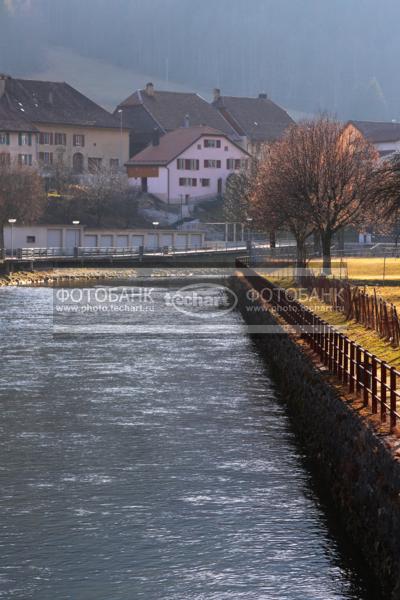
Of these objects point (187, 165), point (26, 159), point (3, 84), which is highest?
point (3, 84)

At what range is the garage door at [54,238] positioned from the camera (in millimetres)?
120250

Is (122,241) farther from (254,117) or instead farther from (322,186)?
(254,117)

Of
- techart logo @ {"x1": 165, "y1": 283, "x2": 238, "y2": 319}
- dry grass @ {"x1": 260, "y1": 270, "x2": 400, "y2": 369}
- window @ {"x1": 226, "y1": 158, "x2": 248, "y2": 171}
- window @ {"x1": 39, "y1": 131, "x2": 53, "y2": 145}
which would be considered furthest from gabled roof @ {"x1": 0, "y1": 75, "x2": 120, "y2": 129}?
dry grass @ {"x1": 260, "y1": 270, "x2": 400, "y2": 369}

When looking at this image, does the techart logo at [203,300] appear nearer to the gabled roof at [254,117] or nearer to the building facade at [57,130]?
the building facade at [57,130]

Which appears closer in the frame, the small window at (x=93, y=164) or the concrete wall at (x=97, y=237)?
the concrete wall at (x=97, y=237)

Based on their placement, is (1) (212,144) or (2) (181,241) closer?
(2) (181,241)

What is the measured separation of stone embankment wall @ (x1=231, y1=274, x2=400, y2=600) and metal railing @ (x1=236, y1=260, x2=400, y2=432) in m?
0.33

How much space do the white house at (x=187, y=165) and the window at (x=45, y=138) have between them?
1069cm

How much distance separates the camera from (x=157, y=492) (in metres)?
24.7

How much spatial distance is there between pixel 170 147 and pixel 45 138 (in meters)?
16.5

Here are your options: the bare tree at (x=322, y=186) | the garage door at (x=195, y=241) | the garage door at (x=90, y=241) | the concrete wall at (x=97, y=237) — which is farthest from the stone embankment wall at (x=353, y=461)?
the garage door at (x=195, y=241)

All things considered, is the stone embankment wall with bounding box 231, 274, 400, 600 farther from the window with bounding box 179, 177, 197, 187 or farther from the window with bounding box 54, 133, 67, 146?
the window with bounding box 54, 133, 67, 146

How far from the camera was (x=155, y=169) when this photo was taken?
148 metres

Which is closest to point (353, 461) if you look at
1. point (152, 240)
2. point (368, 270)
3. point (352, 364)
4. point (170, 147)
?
point (352, 364)
